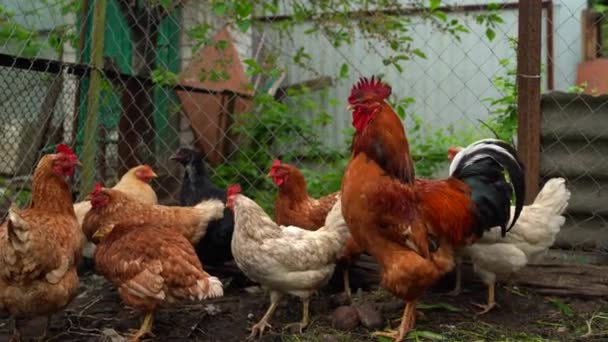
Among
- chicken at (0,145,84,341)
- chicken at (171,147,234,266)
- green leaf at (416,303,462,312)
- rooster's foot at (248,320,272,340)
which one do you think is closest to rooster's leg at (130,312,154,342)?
chicken at (0,145,84,341)

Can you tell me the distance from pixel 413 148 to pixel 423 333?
3.40 meters

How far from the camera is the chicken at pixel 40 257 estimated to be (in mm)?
2779

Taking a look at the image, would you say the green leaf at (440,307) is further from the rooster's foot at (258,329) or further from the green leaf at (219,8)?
the green leaf at (219,8)

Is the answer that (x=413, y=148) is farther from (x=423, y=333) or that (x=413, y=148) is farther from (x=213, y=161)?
(x=423, y=333)

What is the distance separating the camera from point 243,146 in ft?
20.5

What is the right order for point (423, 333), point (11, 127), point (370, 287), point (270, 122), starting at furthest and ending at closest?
point (270, 122) → point (11, 127) → point (370, 287) → point (423, 333)

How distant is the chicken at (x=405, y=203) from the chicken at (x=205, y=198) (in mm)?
1224

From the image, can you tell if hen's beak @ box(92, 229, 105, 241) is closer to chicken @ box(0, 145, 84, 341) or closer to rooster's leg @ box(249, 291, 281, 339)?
chicken @ box(0, 145, 84, 341)

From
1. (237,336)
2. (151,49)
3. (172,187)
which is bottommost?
(237,336)

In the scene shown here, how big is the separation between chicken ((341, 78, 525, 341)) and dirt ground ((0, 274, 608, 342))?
31 centimetres

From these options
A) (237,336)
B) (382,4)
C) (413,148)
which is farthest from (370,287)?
(413,148)

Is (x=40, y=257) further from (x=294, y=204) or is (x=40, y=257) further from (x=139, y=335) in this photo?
(x=294, y=204)

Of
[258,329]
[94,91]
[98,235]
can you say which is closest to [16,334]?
[98,235]

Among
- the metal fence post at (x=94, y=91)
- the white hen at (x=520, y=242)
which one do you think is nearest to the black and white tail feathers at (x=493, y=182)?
the white hen at (x=520, y=242)
